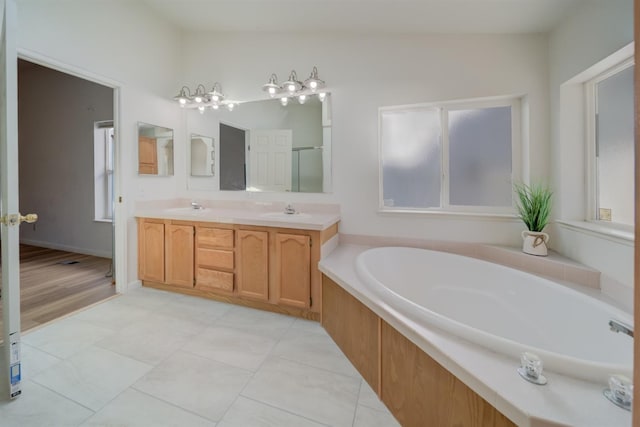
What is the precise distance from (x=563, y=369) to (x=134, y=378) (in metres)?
2.04

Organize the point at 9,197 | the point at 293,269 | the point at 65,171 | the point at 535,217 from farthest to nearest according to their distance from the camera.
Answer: the point at 65,171, the point at 293,269, the point at 535,217, the point at 9,197

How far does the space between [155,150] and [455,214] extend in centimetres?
323

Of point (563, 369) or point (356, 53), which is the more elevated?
point (356, 53)

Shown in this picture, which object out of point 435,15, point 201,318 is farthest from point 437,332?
point 435,15

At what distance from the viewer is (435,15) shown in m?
2.18

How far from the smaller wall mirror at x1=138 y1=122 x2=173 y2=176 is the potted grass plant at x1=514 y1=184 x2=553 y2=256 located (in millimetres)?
3594

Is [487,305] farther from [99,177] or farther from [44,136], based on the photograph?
[44,136]

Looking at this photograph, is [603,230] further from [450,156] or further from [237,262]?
[237,262]

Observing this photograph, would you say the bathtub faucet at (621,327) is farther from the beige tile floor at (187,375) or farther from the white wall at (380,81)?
the white wall at (380,81)

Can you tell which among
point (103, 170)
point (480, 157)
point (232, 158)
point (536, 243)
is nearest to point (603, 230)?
point (536, 243)

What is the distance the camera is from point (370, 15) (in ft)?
7.66

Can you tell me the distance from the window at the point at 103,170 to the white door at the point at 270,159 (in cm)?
254

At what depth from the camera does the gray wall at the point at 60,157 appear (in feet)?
13.2

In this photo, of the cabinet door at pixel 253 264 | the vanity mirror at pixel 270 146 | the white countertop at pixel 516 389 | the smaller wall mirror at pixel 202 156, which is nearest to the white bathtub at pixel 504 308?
the white countertop at pixel 516 389
